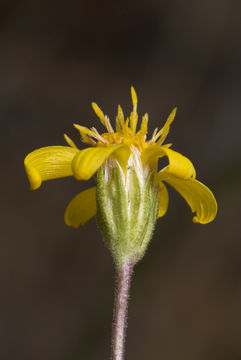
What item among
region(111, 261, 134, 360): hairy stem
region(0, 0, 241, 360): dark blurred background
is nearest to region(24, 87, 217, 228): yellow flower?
region(111, 261, 134, 360): hairy stem

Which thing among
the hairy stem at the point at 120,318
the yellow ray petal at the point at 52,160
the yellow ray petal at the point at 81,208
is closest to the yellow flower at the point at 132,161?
the yellow ray petal at the point at 52,160

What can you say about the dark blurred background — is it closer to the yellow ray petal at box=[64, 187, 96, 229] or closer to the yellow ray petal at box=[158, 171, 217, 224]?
the yellow ray petal at box=[64, 187, 96, 229]

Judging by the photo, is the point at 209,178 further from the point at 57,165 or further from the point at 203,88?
the point at 57,165

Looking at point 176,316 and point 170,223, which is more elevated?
point 170,223

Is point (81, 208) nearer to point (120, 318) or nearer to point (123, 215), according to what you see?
point (123, 215)

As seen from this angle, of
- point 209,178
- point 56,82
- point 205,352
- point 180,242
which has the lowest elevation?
point 205,352

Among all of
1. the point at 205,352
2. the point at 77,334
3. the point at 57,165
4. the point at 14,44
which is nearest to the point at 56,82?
the point at 14,44

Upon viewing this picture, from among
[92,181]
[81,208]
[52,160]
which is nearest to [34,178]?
[52,160]
